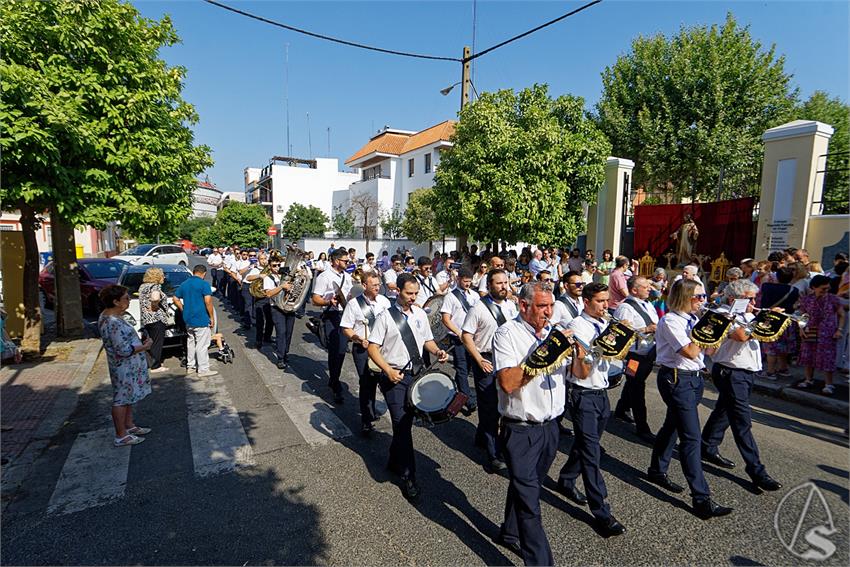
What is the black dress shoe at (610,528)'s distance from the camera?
11.8 feet

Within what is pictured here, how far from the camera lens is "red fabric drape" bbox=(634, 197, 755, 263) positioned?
467 inches

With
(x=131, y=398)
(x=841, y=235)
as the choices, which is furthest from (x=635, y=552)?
(x=841, y=235)

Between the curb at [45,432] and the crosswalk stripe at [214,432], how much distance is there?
146cm

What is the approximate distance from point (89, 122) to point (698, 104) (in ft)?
67.6

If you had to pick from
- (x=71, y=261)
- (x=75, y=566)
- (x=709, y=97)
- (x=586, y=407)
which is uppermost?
(x=709, y=97)

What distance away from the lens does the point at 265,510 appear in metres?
3.92

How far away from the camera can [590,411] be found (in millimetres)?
3777

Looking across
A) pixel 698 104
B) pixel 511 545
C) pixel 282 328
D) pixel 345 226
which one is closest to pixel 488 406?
pixel 511 545

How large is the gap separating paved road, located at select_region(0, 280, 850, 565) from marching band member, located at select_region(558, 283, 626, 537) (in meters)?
0.16

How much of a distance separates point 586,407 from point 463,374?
245cm

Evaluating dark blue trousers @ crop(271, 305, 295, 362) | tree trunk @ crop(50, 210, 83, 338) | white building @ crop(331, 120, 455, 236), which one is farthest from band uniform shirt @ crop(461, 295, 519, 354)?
white building @ crop(331, 120, 455, 236)

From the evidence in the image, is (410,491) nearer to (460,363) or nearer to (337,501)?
(337,501)

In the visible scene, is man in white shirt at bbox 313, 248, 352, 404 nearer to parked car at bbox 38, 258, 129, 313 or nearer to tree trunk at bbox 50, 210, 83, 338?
tree trunk at bbox 50, 210, 83, 338

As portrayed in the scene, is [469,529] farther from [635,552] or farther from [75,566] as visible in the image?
[75,566]
